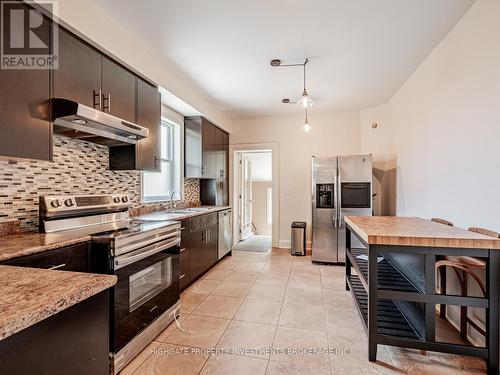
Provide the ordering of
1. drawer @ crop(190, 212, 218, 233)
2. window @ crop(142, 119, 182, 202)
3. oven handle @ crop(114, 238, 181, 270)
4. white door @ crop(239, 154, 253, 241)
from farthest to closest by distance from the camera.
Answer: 1. white door @ crop(239, 154, 253, 241)
2. window @ crop(142, 119, 182, 202)
3. drawer @ crop(190, 212, 218, 233)
4. oven handle @ crop(114, 238, 181, 270)

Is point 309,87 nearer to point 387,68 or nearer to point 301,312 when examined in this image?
point 387,68

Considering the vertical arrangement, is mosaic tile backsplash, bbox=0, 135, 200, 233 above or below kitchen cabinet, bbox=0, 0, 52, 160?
below

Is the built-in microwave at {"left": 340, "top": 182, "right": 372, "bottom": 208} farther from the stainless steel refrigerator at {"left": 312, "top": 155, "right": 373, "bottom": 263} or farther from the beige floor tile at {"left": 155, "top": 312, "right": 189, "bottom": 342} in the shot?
the beige floor tile at {"left": 155, "top": 312, "right": 189, "bottom": 342}

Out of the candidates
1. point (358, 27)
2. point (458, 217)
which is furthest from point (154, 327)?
point (358, 27)

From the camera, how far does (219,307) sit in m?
2.55

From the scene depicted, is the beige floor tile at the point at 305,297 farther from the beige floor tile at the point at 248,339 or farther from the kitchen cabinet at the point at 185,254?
the kitchen cabinet at the point at 185,254

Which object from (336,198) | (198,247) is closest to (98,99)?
(198,247)

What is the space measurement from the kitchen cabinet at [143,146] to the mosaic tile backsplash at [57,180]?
0.13 m

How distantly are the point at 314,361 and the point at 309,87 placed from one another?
3.25m

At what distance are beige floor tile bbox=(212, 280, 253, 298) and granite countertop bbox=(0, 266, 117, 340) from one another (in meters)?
2.19

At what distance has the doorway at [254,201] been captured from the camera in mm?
5430

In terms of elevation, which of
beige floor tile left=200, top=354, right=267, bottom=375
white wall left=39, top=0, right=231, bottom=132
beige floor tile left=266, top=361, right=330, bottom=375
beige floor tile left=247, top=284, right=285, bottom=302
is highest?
white wall left=39, top=0, right=231, bottom=132

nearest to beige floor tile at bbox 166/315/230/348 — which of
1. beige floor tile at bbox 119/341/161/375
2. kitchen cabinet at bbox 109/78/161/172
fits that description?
beige floor tile at bbox 119/341/161/375

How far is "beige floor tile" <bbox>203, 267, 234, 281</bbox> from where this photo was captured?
337 centimetres
